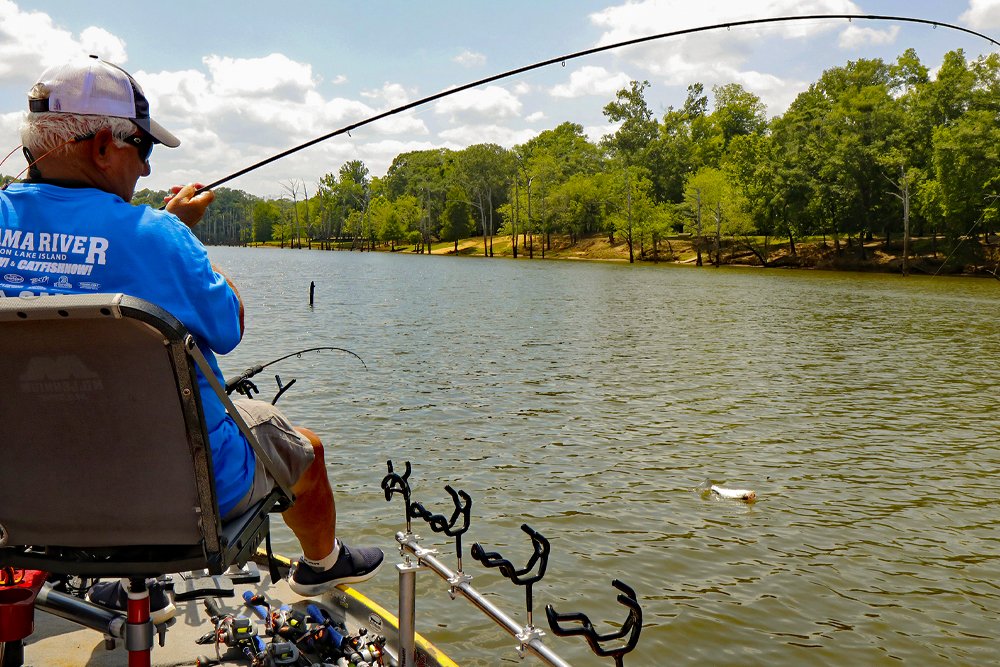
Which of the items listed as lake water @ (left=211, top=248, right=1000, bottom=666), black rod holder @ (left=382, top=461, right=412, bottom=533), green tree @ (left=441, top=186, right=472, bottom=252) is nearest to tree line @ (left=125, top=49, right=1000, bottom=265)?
green tree @ (left=441, top=186, right=472, bottom=252)

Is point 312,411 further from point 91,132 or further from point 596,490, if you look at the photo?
point 91,132

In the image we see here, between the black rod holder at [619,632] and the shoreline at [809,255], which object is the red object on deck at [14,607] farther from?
the shoreline at [809,255]

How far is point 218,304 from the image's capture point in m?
2.73

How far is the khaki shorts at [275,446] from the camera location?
3.08 metres

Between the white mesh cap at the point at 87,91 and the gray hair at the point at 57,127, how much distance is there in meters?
0.02

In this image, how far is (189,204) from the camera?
3.45m

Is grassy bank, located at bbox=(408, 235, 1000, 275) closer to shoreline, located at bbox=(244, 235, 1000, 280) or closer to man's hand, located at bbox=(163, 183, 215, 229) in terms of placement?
shoreline, located at bbox=(244, 235, 1000, 280)

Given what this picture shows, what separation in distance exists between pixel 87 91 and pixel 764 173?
296 ft

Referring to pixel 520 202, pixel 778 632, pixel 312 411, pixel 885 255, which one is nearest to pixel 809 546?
pixel 778 632

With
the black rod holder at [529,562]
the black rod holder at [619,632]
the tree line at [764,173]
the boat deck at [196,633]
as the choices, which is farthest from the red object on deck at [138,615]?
the tree line at [764,173]

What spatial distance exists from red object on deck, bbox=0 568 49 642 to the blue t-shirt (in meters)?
1.44

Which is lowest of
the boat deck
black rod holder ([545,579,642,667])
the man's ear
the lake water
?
the lake water

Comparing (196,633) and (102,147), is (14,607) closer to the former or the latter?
(196,633)

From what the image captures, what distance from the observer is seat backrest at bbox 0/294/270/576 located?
2295 millimetres
